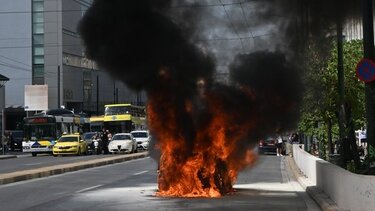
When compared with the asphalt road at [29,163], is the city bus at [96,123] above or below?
above

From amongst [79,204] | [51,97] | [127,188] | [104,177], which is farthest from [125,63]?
[51,97]

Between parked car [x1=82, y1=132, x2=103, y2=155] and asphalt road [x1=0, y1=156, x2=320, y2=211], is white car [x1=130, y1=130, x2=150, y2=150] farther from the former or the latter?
asphalt road [x1=0, y1=156, x2=320, y2=211]

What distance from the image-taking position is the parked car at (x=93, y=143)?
40.6 meters

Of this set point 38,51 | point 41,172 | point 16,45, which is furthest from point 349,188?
point 16,45

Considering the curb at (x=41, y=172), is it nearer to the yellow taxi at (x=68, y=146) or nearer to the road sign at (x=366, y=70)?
the yellow taxi at (x=68, y=146)

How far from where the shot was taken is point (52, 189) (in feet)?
52.8

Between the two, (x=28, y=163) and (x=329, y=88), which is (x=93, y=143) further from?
(x=329, y=88)

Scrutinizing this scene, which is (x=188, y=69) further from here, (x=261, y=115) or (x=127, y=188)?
(x=127, y=188)

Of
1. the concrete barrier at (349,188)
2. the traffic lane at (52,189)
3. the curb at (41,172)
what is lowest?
the traffic lane at (52,189)

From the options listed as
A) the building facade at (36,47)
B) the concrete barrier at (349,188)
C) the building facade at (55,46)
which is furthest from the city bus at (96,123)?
the concrete barrier at (349,188)

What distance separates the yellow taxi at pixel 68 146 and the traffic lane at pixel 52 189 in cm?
1556

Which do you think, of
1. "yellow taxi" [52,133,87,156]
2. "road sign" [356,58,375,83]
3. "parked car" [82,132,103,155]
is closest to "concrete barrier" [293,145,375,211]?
"road sign" [356,58,375,83]

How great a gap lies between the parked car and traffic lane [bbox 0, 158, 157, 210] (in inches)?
702

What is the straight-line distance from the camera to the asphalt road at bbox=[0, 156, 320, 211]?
1193cm
